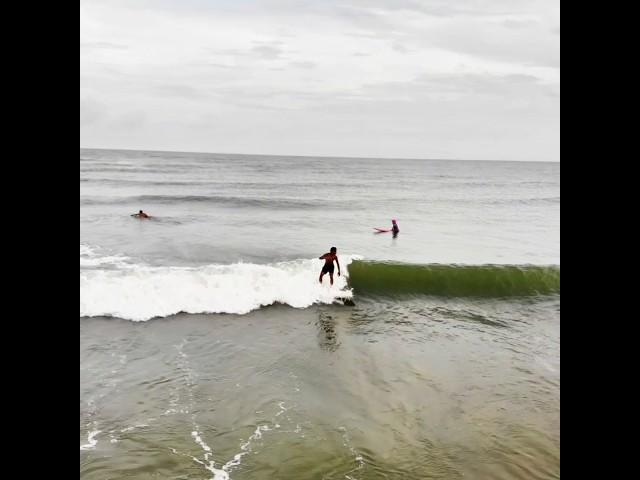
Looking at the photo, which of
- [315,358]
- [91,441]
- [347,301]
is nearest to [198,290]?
[347,301]

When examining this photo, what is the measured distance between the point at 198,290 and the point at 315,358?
5.00 metres

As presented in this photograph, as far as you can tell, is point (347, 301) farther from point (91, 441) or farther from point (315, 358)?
point (91, 441)

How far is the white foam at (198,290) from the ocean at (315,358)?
0.06m

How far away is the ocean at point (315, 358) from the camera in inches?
277

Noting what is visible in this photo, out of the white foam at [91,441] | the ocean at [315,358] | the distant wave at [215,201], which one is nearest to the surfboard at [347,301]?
the ocean at [315,358]

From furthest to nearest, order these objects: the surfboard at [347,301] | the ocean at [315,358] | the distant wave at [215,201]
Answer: the distant wave at [215,201] < the surfboard at [347,301] < the ocean at [315,358]

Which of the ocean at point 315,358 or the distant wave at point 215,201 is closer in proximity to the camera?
the ocean at point 315,358

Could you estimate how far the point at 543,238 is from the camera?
26047mm

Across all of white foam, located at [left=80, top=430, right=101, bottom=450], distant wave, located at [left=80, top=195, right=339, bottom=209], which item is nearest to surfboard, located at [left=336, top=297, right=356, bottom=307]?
white foam, located at [left=80, top=430, right=101, bottom=450]

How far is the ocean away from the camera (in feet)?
23.0

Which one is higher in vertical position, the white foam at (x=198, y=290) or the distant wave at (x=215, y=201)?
the distant wave at (x=215, y=201)

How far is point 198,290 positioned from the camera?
46.0 ft

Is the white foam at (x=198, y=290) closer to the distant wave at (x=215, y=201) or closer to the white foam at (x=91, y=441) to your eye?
the white foam at (x=91, y=441)

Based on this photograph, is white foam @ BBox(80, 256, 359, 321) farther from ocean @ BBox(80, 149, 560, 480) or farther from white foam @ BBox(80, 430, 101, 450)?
white foam @ BBox(80, 430, 101, 450)
